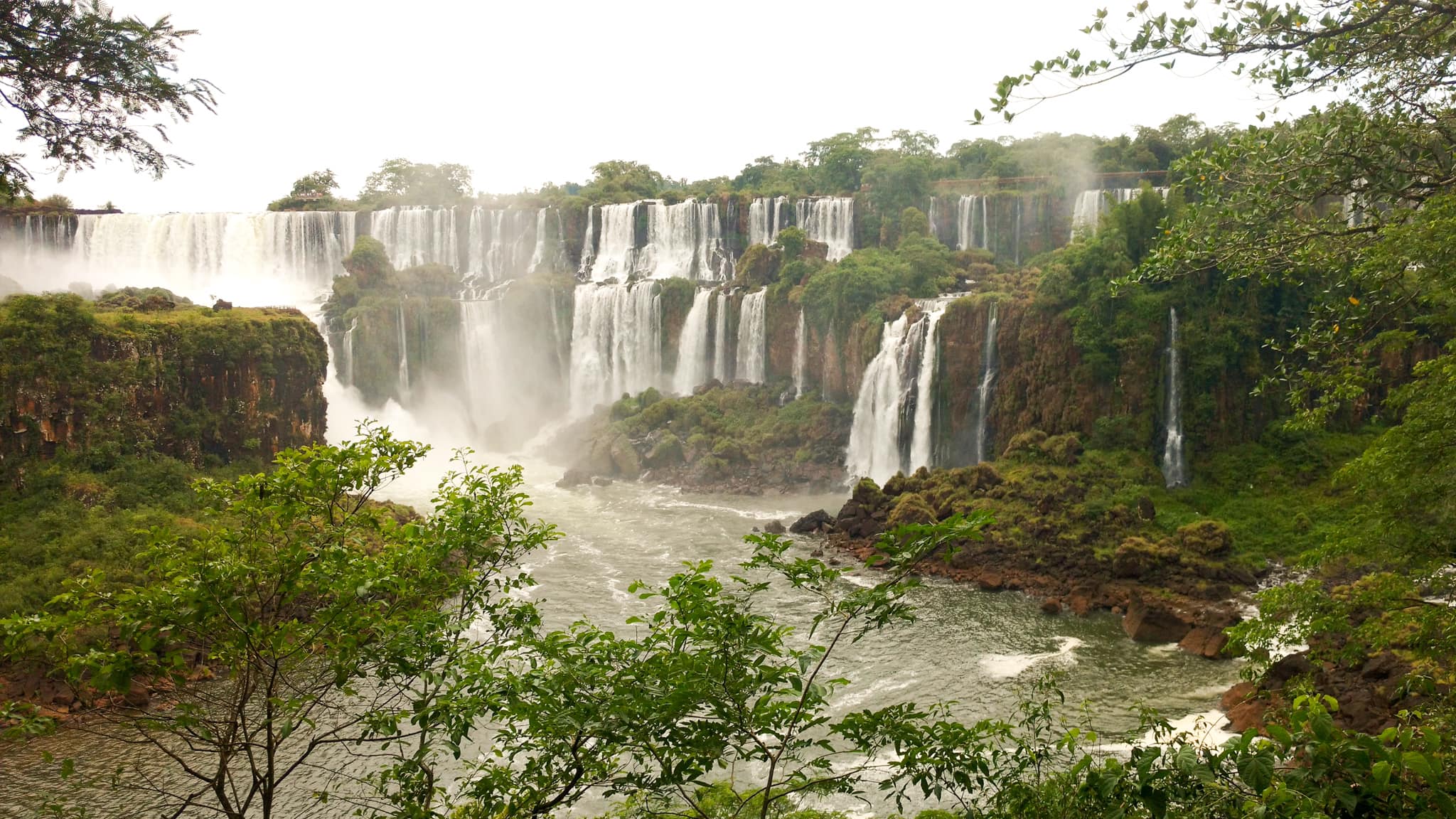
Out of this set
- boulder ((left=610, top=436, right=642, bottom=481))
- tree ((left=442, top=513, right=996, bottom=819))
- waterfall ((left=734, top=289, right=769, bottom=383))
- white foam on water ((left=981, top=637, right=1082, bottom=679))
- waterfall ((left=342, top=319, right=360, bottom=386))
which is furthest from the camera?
waterfall ((left=342, top=319, right=360, bottom=386))

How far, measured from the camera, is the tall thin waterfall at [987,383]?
101 feet

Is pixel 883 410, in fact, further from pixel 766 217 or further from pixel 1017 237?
pixel 766 217

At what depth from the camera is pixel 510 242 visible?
52.1 m

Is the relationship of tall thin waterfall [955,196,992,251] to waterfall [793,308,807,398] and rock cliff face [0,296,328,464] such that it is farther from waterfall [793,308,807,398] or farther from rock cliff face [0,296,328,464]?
rock cliff face [0,296,328,464]

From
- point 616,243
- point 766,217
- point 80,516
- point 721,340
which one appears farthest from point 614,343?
point 80,516

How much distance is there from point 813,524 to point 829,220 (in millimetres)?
24873

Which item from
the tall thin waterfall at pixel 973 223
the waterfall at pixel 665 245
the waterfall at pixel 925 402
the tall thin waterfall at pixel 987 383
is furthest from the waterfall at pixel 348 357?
the tall thin waterfall at pixel 973 223

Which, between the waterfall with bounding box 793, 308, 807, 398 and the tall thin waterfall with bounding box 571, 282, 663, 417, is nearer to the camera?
the waterfall with bounding box 793, 308, 807, 398

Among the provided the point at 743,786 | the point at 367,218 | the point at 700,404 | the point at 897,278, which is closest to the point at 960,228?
the point at 897,278

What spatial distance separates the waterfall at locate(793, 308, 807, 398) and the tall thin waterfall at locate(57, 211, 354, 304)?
25.5 metres

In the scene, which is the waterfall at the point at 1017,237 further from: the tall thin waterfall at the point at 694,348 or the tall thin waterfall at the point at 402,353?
the tall thin waterfall at the point at 402,353

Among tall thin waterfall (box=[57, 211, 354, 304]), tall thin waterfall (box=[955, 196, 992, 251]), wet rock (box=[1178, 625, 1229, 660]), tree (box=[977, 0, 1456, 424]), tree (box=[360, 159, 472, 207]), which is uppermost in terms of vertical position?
tree (box=[360, 159, 472, 207])

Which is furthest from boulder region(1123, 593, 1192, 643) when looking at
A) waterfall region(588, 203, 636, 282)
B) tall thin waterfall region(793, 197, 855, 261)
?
waterfall region(588, 203, 636, 282)

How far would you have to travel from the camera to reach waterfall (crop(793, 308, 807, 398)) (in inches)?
1594
